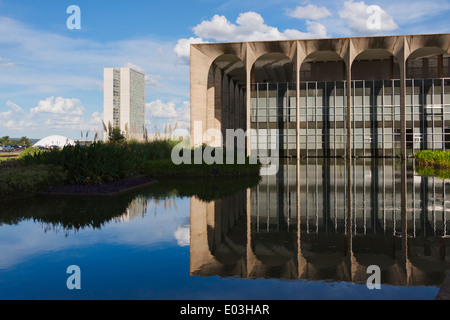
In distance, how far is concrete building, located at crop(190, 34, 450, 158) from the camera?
3831cm

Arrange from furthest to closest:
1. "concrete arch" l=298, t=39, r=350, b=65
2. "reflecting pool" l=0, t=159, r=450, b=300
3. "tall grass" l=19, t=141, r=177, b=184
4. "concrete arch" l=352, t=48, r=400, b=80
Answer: "concrete arch" l=352, t=48, r=400, b=80, "concrete arch" l=298, t=39, r=350, b=65, "tall grass" l=19, t=141, r=177, b=184, "reflecting pool" l=0, t=159, r=450, b=300

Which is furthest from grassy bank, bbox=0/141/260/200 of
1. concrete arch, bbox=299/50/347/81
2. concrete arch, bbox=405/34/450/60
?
concrete arch, bbox=299/50/347/81

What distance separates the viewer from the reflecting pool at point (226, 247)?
4.62 meters

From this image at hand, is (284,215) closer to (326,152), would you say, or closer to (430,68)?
(326,152)

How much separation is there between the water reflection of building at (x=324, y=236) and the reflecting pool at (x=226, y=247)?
19 mm

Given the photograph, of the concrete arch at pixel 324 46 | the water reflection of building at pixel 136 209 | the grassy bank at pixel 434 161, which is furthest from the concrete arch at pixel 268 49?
the water reflection of building at pixel 136 209

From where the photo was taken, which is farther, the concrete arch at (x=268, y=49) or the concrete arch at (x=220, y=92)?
the concrete arch at (x=220, y=92)

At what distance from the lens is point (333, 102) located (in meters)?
41.7

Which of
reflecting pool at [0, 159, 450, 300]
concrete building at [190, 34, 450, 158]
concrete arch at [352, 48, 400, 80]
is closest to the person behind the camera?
reflecting pool at [0, 159, 450, 300]

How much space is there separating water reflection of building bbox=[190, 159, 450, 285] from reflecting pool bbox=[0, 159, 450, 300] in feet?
0.06

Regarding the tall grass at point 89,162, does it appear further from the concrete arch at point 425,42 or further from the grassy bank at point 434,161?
the concrete arch at point 425,42

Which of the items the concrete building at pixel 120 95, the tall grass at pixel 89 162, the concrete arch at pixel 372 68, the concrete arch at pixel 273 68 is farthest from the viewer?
the concrete building at pixel 120 95

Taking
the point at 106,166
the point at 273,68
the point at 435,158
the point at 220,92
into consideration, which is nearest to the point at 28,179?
the point at 106,166

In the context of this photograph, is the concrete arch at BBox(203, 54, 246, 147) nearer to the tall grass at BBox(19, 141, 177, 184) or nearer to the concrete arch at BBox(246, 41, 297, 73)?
the concrete arch at BBox(246, 41, 297, 73)
